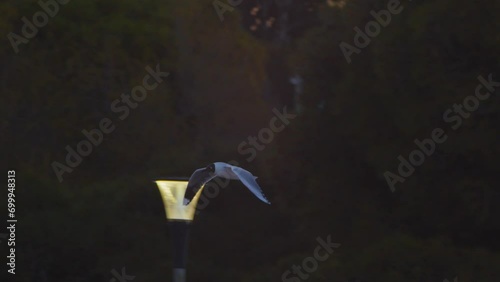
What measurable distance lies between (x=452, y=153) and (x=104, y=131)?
6.84m

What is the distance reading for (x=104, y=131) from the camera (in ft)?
52.4

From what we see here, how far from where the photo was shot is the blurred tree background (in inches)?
439
